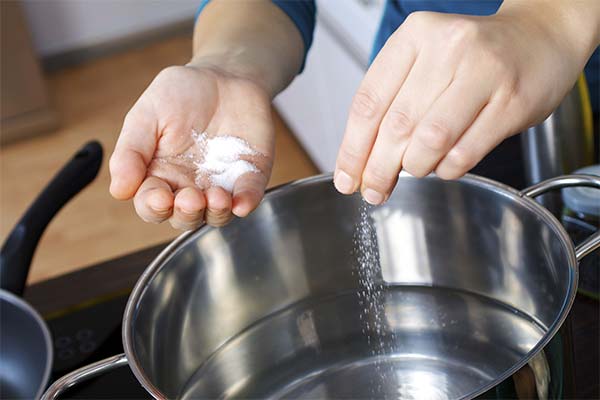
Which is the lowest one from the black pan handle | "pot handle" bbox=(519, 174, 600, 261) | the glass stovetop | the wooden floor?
the wooden floor

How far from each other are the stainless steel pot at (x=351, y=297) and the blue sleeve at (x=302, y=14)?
0.24 metres

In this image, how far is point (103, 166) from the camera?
2197 millimetres

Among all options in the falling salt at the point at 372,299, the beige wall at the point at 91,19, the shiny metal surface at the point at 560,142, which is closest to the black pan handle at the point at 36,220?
the falling salt at the point at 372,299

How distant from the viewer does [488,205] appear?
616 millimetres

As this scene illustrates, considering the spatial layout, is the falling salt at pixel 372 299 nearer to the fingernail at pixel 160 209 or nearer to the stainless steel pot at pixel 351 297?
the stainless steel pot at pixel 351 297

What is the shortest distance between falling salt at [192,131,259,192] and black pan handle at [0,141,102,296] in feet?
0.49

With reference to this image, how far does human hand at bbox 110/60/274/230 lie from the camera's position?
23.1 inches

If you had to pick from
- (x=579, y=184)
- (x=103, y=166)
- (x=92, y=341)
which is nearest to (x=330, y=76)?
(x=103, y=166)

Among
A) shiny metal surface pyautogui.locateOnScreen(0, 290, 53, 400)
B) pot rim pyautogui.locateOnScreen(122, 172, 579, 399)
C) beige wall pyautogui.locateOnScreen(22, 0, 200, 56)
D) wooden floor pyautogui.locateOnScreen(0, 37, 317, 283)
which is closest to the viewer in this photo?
pot rim pyautogui.locateOnScreen(122, 172, 579, 399)

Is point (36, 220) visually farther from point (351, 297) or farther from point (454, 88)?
point (454, 88)

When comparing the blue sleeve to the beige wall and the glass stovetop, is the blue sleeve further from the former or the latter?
the beige wall

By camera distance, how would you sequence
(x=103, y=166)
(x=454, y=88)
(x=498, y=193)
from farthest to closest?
1. (x=103, y=166)
2. (x=498, y=193)
3. (x=454, y=88)

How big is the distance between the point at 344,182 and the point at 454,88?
0.10 metres

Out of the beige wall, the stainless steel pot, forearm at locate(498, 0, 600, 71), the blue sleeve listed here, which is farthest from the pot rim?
the beige wall
